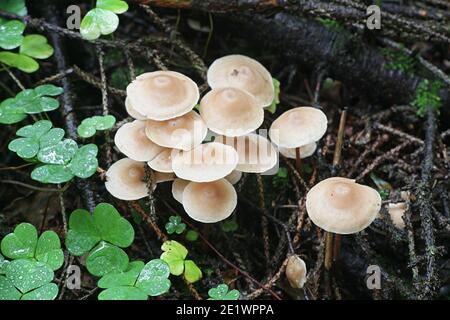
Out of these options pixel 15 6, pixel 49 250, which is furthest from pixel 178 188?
pixel 15 6

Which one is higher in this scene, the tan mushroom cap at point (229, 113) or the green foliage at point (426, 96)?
the tan mushroom cap at point (229, 113)

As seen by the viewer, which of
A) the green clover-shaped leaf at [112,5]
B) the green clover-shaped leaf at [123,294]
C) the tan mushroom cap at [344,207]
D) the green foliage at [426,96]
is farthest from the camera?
the green foliage at [426,96]

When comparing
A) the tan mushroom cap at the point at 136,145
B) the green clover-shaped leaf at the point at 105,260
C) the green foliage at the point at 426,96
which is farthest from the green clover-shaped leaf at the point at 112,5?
the green foliage at the point at 426,96

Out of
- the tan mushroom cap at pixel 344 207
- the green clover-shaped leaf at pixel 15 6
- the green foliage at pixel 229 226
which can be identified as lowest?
the green foliage at pixel 229 226

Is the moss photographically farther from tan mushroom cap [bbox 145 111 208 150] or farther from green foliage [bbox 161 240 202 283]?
green foliage [bbox 161 240 202 283]

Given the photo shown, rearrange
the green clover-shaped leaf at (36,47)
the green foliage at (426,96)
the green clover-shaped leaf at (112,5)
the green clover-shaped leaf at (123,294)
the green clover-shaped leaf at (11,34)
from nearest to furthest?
the green clover-shaped leaf at (123,294) < the green clover-shaped leaf at (112,5) < the green clover-shaped leaf at (11,34) < the green clover-shaped leaf at (36,47) < the green foliage at (426,96)

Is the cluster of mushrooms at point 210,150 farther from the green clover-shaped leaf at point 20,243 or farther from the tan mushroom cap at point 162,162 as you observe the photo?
the green clover-shaped leaf at point 20,243

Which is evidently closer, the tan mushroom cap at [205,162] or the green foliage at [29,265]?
the green foliage at [29,265]

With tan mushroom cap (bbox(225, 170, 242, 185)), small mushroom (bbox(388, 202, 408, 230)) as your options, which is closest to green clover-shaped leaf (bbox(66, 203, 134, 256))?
tan mushroom cap (bbox(225, 170, 242, 185))
